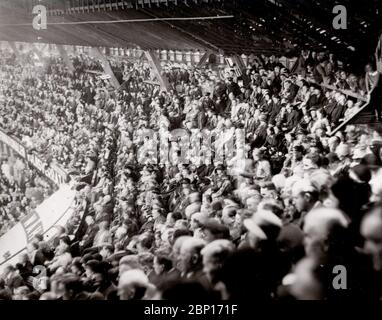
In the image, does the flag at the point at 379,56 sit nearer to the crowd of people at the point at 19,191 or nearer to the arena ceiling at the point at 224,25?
the arena ceiling at the point at 224,25

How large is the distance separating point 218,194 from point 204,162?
174cm

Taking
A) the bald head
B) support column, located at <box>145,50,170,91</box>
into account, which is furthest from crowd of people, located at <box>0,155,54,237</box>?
the bald head

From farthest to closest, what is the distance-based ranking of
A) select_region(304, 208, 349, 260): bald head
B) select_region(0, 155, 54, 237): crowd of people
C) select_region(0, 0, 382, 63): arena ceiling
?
select_region(0, 155, 54, 237): crowd of people, select_region(0, 0, 382, 63): arena ceiling, select_region(304, 208, 349, 260): bald head

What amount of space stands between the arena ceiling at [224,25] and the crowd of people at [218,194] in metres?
0.50

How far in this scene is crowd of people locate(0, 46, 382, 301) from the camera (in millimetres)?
2598

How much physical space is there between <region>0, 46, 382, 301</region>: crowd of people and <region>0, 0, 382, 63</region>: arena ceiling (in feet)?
1.63

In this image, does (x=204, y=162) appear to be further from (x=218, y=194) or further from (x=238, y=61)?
(x=238, y=61)

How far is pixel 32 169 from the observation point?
13820mm

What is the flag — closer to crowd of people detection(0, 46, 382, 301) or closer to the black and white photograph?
the black and white photograph

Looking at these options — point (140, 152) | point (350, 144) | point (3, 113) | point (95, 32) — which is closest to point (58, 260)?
point (350, 144)

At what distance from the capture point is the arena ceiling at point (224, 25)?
18.3 ft

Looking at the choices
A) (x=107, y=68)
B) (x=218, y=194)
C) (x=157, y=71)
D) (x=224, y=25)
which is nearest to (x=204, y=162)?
(x=218, y=194)

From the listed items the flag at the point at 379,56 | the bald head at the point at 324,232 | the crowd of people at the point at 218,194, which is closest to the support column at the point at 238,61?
the crowd of people at the point at 218,194

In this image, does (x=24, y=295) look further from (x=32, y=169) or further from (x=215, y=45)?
(x=32, y=169)
